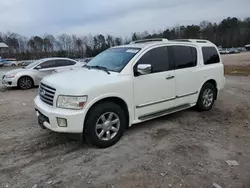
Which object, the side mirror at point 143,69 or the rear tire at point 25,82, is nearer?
the side mirror at point 143,69

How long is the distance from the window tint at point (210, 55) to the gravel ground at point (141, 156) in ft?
4.76

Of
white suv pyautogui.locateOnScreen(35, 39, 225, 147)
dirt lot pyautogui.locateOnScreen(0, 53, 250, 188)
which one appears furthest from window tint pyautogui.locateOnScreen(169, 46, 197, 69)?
dirt lot pyautogui.locateOnScreen(0, 53, 250, 188)

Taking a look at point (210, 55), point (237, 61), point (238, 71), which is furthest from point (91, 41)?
point (210, 55)

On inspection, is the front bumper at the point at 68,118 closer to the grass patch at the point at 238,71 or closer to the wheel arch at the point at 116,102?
the wheel arch at the point at 116,102

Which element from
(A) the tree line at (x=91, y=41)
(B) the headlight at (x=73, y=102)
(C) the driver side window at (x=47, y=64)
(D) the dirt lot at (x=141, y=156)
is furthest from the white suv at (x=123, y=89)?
(A) the tree line at (x=91, y=41)

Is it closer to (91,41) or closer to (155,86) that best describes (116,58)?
(155,86)

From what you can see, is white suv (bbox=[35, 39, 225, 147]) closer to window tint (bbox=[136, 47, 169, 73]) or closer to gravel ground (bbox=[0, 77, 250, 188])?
window tint (bbox=[136, 47, 169, 73])

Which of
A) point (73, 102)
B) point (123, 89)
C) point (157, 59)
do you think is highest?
point (157, 59)

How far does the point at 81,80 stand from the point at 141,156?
161 centimetres

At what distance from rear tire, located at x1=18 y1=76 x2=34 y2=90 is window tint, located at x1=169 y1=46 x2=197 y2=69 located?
25.7ft

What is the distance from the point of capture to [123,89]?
413 centimetres

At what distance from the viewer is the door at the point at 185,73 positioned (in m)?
5.06

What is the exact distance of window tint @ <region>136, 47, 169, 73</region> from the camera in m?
4.61

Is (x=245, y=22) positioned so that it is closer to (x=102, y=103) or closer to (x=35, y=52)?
(x=35, y=52)
